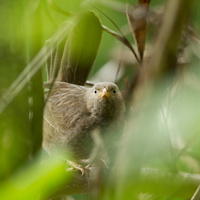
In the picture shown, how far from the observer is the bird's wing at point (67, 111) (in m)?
2.68

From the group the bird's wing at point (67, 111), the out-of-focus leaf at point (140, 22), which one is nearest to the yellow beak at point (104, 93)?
the bird's wing at point (67, 111)

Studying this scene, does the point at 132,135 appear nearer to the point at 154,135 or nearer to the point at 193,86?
the point at 154,135

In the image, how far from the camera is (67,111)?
2.87 m

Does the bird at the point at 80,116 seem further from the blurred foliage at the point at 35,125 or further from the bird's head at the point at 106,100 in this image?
the blurred foliage at the point at 35,125

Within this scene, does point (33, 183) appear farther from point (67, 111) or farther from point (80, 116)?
point (67, 111)

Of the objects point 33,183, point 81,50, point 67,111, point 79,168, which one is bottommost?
point 79,168

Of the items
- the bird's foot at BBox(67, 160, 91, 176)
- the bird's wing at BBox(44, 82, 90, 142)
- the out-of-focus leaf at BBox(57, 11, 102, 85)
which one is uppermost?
the out-of-focus leaf at BBox(57, 11, 102, 85)

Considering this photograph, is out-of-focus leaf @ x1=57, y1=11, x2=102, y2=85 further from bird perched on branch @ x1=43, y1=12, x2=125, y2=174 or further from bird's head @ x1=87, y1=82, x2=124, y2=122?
bird's head @ x1=87, y1=82, x2=124, y2=122

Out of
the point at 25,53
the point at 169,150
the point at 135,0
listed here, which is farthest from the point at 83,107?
the point at 25,53

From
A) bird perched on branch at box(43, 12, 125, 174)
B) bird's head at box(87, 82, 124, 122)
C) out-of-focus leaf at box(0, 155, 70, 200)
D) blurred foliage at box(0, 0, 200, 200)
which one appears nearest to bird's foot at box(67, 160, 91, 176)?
bird perched on branch at box(43, 12, 125, 174)

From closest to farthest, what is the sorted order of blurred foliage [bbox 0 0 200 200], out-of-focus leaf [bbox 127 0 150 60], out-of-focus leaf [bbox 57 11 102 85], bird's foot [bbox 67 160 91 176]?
blurred foliage [bbox 0 0 200 200] < out-of-focus leaf [bbox 127 0 150 60] < out-of-focus leaf [bbox 57 11 102 85] < bird's foot [bbox 67 160 91 176]

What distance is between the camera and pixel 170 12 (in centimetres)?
40

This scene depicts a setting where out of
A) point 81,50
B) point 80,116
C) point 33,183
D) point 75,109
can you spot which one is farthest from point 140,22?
point 75,109

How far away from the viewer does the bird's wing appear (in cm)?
268
